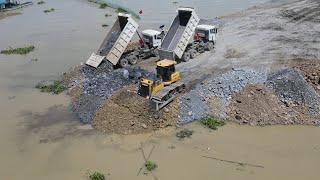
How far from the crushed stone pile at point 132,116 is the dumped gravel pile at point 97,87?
106 centimetres

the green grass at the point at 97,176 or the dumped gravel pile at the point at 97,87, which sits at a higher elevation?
the dumped gravel pile at the point at 97,87

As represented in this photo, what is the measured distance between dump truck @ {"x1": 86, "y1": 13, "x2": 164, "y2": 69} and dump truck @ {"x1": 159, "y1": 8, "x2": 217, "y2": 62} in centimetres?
143

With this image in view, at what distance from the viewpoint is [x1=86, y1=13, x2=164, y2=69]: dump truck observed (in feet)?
106

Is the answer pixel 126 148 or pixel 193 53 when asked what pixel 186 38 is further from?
pixel 126 148

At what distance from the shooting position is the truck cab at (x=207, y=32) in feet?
113

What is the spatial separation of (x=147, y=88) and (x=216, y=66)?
7284 millimetres

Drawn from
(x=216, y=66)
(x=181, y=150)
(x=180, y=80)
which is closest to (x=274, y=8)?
(x=216, y=66)

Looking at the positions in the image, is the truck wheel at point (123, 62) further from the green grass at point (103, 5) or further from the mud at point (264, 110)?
the green grass at point (103, 5)

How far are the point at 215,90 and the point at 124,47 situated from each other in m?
9.32

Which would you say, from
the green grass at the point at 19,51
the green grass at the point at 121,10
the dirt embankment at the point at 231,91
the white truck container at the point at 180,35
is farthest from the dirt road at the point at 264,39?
the green grass at the point at 19,51

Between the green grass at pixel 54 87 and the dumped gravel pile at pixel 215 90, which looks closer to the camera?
the dumped gravel pile at pixel 215 90

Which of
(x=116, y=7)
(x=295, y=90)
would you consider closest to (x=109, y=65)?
(x=295, y=90)

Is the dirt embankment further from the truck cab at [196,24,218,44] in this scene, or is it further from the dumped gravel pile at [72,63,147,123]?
the truck cab at [196,24,218,44]

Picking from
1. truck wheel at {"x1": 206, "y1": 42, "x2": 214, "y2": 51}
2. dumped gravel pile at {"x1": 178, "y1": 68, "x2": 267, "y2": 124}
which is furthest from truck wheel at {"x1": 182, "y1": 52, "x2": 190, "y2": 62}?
dumped gravel pile at {"x1": 178, "y1": 68, "x2": 267, "y2": 124}
